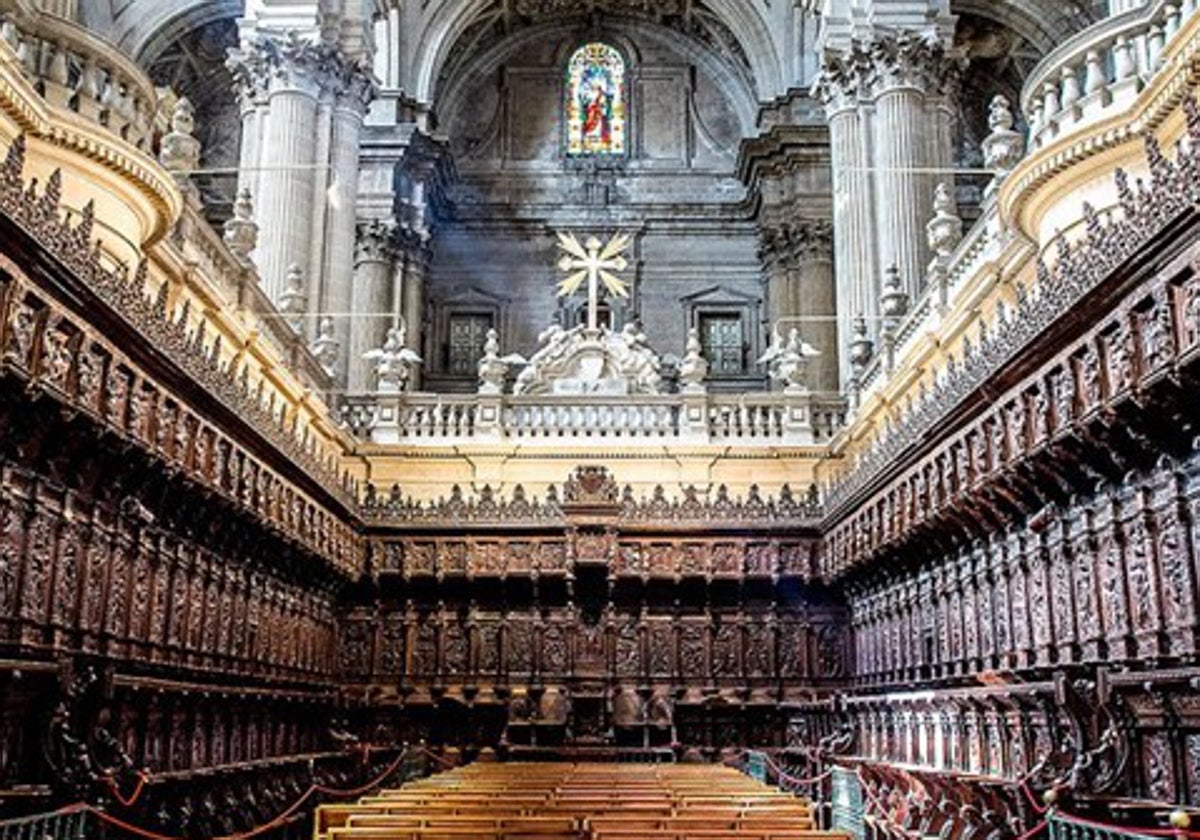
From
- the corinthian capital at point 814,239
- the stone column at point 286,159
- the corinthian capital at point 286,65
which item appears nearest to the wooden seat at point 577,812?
the stone column at point 286,159

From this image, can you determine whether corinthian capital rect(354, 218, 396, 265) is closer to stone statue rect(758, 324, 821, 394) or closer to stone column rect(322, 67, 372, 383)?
stone column rect(322, 67, 372, 383)

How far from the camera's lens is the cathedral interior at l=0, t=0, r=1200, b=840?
8000mm

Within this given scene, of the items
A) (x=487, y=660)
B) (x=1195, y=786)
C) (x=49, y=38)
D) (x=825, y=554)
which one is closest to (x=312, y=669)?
(x=487, y=660)

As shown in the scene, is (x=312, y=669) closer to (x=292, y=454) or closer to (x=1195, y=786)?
(x=292, y=454)

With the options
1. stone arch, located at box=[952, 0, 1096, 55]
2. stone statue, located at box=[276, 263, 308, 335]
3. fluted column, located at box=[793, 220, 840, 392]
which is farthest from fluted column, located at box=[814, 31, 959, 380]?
stone statue, located at box=[276, 263, 308, 335]

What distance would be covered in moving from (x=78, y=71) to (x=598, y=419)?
10.5m

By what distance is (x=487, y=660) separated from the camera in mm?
18203

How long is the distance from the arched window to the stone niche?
269mm

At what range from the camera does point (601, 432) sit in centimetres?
2031

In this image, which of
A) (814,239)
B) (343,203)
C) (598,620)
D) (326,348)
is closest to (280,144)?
(343,203)

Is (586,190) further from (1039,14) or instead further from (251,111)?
(251,111)

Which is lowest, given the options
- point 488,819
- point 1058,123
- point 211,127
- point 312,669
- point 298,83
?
point 488,819

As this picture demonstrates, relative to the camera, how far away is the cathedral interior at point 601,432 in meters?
8.00

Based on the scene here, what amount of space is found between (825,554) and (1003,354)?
782 cm
